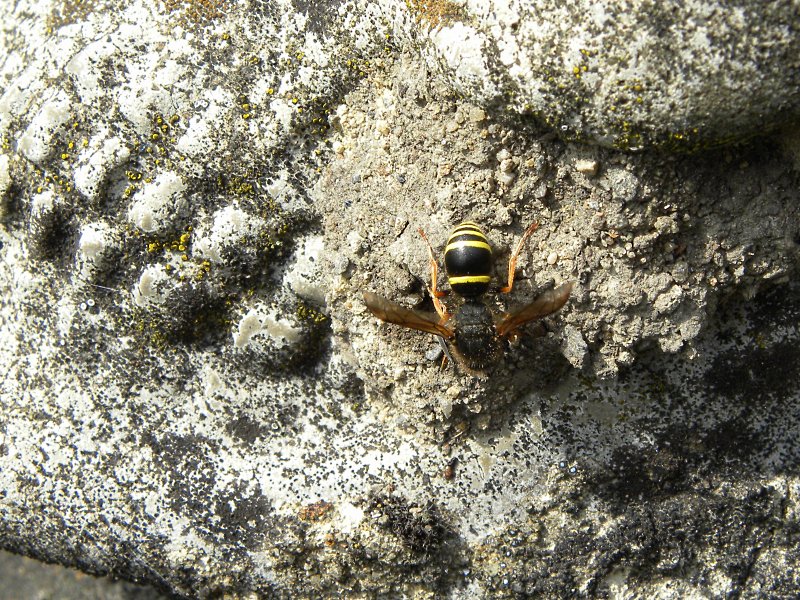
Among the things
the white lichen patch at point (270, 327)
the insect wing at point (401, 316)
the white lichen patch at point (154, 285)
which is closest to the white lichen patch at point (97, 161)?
the white lichen patch at point (154, 285)

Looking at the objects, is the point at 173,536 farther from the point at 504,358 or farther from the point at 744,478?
the point at 744,478

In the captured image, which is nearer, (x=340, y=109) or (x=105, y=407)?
(x=340, y=109)

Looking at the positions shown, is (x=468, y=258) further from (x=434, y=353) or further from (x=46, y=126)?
(x=46, y=126)

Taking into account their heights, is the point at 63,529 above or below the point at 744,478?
below

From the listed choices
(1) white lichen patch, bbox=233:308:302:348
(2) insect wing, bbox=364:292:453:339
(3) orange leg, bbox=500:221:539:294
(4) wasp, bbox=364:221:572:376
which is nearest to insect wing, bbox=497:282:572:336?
(4) wasp, bbox=364:221:572:376

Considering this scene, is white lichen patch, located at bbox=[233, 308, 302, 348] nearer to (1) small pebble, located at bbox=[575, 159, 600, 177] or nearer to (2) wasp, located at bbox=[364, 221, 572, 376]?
(2) wasp, located at bbox=[364, 221, 572, 376]

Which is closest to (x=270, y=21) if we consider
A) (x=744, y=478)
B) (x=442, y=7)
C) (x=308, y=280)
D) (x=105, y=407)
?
(x=442, y=7)
